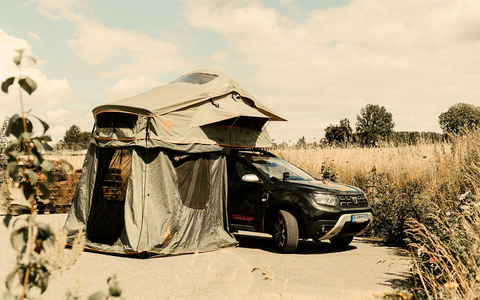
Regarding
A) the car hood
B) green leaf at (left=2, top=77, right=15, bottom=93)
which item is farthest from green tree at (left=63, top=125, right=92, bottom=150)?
green leaf at (left=2, top=77, right=15, bottom=93)

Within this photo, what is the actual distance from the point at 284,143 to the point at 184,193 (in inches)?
393

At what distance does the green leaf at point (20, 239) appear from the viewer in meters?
2.01

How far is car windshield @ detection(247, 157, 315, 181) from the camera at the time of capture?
9.59 meters

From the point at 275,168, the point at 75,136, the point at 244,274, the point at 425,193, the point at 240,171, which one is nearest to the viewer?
the point at 244,274

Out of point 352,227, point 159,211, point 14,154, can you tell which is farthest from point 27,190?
point 352,227

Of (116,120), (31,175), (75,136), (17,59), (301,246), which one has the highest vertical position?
(75,136)

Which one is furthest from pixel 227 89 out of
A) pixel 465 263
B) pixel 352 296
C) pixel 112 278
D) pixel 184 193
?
pixel 112 278

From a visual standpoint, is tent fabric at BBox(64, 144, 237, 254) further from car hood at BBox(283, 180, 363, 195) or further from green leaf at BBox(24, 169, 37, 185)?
green leaf at BBox(24, 169, 37, 185)

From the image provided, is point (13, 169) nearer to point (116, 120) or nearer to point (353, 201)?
point (116, 120)

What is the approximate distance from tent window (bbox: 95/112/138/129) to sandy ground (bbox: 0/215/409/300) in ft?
8.14

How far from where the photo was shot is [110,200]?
34.4 ft

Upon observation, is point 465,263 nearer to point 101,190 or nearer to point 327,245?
point 327,245

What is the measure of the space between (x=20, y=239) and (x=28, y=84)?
718 mm

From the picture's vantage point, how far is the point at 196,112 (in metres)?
9.27
